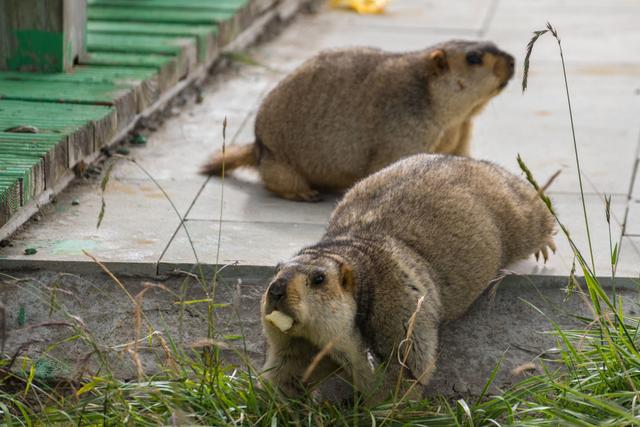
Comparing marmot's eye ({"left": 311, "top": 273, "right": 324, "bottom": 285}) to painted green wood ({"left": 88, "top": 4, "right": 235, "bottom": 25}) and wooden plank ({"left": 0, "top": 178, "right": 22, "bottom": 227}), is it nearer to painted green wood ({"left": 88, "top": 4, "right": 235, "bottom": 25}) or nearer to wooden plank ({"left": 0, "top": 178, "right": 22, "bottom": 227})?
wooden plank ({"left": 0, "top": 178, "right": 22, "bottom": 227})

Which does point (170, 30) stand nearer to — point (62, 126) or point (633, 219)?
point (62, 126)

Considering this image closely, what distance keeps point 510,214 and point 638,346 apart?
124 centimetres

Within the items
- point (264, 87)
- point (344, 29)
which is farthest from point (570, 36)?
point (264, 87)

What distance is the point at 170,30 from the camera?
28.0ft

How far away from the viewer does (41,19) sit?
7.14 m

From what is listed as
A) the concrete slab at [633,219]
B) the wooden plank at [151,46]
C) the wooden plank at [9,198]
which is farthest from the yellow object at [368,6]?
the wooden plank at [9,198]

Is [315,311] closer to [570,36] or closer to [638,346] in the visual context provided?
[638,346]

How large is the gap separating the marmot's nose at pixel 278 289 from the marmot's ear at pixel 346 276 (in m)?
0.35

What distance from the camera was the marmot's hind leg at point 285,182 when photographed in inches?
264

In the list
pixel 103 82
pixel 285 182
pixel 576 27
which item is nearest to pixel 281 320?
pixel 285 182

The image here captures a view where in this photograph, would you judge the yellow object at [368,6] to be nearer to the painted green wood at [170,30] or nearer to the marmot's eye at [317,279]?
the painted green wood at [170,30]

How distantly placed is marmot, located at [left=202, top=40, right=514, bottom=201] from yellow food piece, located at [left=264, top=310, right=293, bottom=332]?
100 inches

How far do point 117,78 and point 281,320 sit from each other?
353 centimetres

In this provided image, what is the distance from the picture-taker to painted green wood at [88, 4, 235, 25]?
8.84m
